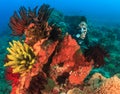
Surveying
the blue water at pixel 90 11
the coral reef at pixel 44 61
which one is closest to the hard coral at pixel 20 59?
the coral reef at pixel 44 61

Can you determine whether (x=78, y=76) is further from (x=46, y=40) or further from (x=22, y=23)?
(x=22, y=23)

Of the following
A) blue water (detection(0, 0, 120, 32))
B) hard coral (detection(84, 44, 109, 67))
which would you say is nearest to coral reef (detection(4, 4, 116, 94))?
hard coral (detection(84, 44, 109, 67))

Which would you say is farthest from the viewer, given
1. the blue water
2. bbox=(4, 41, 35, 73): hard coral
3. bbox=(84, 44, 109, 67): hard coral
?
the blue water

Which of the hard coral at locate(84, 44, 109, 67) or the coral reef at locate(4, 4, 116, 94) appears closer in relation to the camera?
the coral reef at locate(4, 4, 116, 94)

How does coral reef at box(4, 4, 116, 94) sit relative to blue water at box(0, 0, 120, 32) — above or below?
below

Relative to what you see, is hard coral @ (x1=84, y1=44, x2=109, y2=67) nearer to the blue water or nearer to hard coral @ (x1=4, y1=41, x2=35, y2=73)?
hard coral @ (x1=4, y1=41, x2=35, y2=73)

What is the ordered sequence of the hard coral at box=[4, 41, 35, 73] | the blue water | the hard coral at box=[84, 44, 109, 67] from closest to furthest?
the hard coral at box=[4, 41, 35, 73]
the hard coral at box=[84, 44, 109, 67]
the blue water

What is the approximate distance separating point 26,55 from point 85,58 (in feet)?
4.59

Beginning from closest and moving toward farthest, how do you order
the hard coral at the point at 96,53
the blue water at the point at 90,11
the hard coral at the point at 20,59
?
1. the hard coral at the point at 20,59
2. the hard coral at the point at 96,53
3. the blue water at the point at 90,11

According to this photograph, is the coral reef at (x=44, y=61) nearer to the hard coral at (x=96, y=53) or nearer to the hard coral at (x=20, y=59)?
the hard coral at (x=20, y=59)

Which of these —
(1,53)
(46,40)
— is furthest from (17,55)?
(1,53)

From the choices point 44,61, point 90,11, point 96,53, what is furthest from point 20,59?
point 90,11

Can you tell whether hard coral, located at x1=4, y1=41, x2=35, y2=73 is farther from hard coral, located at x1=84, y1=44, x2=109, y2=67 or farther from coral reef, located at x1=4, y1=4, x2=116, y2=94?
hard coral, located at x1=84, y1=44, x2=109, y2=67

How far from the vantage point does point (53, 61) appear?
5.23 meters
